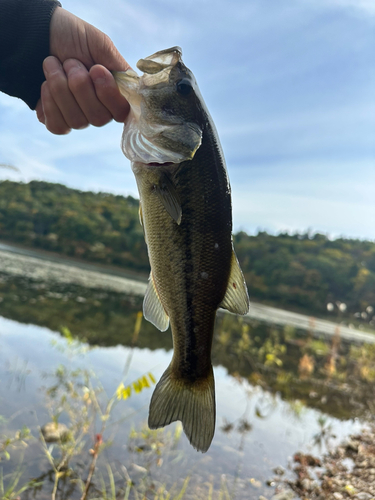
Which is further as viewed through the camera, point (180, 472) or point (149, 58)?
point (180, 472)

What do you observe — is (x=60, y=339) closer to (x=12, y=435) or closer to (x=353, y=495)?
(x=12, y=435)

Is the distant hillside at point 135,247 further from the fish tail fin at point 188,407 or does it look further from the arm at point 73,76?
the fish tail fin at point 188,407

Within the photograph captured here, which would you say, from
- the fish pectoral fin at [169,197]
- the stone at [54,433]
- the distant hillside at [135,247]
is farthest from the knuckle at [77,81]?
the distant hillside at [135,247]

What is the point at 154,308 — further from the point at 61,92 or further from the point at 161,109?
the point at 61,92

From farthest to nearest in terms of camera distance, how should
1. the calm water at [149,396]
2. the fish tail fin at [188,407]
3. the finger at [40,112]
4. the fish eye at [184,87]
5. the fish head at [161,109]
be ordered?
the calm water at [149,396], the finger at [40,112], the fish eye at [184,87], the fish head at [161,109], the fish tail fin at [188,407]

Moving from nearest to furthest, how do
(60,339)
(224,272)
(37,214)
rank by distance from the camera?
(224,272), (60,339), (37,214)

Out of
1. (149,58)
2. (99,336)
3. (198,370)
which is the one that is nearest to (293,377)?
(99,336)

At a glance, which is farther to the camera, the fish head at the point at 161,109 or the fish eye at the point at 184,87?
the fish eye at the point at 184,87
